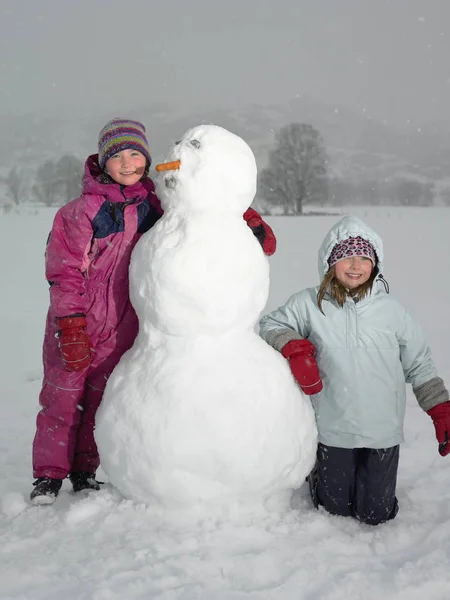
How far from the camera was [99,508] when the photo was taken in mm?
2045

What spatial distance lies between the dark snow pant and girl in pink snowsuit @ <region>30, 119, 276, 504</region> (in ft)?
2.63

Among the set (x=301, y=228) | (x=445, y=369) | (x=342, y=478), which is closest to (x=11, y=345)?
(x=445, y=369)

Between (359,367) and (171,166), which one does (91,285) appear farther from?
(359,367)

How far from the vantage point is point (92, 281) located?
7.36ft

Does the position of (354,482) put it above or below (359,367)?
below

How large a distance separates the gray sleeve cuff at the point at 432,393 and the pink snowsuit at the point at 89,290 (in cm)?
105

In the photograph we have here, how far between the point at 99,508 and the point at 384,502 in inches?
39.0

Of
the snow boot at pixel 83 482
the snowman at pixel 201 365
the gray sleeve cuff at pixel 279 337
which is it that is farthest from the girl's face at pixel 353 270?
the snow boot at pixel 83 482

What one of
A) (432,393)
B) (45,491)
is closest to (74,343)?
(45,491)

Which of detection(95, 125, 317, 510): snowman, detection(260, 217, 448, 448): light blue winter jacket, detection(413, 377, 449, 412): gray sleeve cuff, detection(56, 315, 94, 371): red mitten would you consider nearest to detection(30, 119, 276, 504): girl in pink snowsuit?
detection(56, 315, 94, 371): red mitten

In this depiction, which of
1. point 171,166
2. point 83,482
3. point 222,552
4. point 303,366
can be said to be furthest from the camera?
point 83,482

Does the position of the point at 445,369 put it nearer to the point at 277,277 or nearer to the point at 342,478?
the point at 342,478

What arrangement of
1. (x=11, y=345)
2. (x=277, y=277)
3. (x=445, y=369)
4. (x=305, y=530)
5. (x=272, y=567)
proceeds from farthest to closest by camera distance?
1. (x=277, y=277)
2. (x=11, y=345)
3. (x=445, y=369)
4. (x=305, y=530)
5. (x=272, y=567)

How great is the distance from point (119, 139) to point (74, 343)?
72cm
